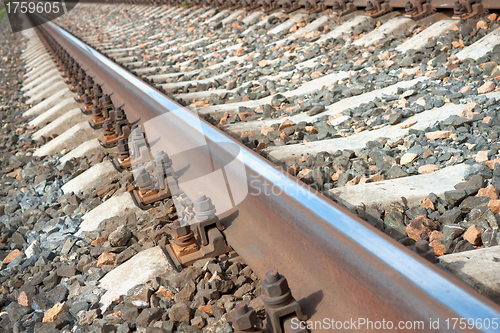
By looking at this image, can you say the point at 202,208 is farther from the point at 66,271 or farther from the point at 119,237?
the point at 66,271

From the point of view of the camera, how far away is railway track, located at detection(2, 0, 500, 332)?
1.36m

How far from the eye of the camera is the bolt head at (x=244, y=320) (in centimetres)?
134

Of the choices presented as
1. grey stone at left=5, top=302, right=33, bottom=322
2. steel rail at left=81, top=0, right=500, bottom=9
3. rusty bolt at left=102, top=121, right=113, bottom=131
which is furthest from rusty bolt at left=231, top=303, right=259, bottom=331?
steel rail at left=81, top=0, right=500, bottom=9

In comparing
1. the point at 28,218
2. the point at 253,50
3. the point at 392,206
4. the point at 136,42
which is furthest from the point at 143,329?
the point at 136,42

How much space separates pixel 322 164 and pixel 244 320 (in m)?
1.26

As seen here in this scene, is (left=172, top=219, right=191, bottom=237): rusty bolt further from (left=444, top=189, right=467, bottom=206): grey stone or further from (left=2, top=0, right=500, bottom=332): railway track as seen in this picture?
(left=444, top=189, right=467, bottom=206): grey stone

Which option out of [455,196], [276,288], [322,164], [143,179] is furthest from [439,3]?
[276,288]

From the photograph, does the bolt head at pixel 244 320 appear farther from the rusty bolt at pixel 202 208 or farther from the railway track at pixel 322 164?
the rusty bolt at pixel 202 208

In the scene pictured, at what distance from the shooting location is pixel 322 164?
2.44 metres

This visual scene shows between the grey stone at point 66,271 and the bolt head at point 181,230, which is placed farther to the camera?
the grey stone at point 66,271

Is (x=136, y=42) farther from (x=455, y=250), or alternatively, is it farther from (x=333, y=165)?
(x=455, y=250)

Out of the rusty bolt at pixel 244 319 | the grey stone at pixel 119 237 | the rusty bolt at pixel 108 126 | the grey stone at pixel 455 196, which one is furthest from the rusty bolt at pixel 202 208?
the rusty bolt at pixel 108 126

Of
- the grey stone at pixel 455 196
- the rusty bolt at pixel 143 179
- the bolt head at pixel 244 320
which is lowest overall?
the grey stone at pixel 455 196

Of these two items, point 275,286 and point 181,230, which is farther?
point 181,230
